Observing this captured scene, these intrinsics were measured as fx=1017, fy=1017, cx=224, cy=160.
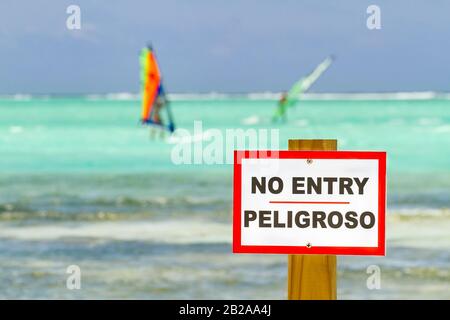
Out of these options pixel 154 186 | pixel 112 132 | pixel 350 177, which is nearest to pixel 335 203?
pixel 350 177

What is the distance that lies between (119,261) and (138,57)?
3830 cm

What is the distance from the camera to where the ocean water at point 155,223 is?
30.9 feet

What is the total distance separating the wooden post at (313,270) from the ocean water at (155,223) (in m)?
6.78

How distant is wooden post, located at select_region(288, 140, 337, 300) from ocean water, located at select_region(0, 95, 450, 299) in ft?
22.2

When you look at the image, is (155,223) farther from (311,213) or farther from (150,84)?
(150,84)

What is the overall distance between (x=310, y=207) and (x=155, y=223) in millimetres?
12370

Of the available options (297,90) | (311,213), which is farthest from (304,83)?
(311,213)

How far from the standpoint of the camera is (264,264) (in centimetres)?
1056

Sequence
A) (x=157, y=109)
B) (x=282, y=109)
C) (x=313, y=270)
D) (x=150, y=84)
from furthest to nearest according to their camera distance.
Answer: (x=282, y=109) < (x=157, y=109) < (x=150, y=84) < (x=313, y=270)

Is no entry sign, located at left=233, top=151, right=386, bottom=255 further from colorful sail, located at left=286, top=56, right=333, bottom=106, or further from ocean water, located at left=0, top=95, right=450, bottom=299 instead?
colorful sail, located at left=286, top=56, right=333, bottom=106

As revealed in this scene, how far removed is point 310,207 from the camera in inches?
79.3

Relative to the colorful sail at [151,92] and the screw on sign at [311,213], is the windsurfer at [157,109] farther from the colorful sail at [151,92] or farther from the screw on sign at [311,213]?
the screw on sign at [311,213]

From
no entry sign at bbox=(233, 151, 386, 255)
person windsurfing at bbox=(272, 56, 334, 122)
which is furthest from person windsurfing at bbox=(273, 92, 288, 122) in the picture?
no entry sign at bbox=(233, 151, 386, 255)

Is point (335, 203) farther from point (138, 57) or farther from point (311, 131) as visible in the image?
point (138, 57)
